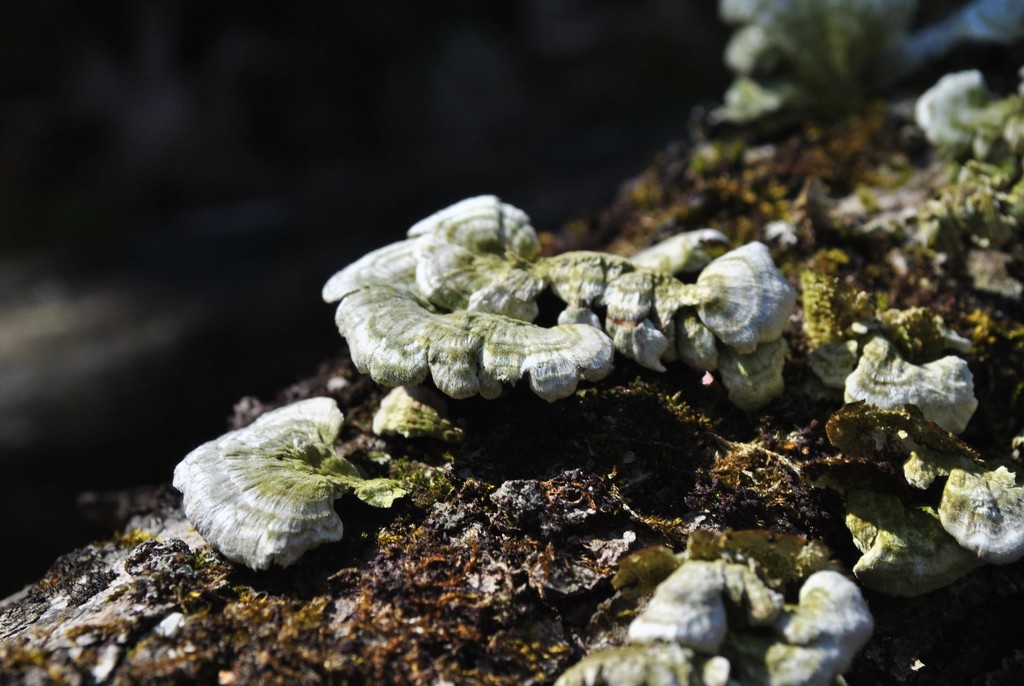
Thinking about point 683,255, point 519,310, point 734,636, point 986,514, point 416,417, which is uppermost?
point 519,310

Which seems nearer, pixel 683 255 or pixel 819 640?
pixel 819 640

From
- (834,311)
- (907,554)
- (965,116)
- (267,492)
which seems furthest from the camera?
(965,116)

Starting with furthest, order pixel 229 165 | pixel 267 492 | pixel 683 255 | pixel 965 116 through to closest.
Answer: pixel 229 165 < pixel 965 116 < pixel 683 255 < pixel 267 492

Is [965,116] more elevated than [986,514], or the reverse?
[965,116]

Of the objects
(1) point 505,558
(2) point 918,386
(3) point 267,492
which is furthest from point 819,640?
(3) point 267,492

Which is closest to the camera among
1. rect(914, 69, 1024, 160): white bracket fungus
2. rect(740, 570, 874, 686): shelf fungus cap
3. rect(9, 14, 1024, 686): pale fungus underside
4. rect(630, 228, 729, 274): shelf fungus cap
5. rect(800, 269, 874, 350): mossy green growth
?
rect(740, 570, 874, 686): shelf fungus cap

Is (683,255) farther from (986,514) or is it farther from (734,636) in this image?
(734,636)

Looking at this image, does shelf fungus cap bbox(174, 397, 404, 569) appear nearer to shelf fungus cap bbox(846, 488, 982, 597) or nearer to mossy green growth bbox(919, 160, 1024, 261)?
shelf fungus cap bbox(846, 488, 982, 597)

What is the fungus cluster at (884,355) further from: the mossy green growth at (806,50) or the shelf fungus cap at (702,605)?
the mossy green growth at (806,50)

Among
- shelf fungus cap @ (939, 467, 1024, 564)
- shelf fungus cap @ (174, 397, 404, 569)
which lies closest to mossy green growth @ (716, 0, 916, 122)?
shelf fungus cap @ (939, 467, 1024, 564)
